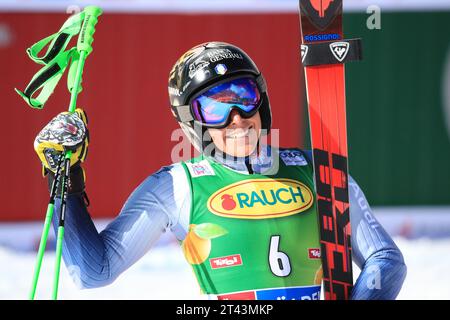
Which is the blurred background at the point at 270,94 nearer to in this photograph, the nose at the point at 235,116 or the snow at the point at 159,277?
the snow at the point at 159,277

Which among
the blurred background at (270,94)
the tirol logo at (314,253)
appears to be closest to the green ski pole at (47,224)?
the tirol logo at (314,253)

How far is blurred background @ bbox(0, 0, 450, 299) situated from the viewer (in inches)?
335

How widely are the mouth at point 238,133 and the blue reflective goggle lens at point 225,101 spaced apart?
0.19 feet

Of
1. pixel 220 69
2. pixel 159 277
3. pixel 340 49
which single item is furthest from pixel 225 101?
pixel 159 277

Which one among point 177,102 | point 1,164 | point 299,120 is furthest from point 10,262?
point 177,102

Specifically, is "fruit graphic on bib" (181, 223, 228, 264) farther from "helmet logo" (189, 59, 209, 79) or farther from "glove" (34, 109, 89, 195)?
"helmet logo" (189, 59, 209, 79)

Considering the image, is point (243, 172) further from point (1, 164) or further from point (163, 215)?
point (1, 164)

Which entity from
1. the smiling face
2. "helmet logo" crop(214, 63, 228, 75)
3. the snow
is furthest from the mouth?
the snow

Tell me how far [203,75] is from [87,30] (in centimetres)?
57

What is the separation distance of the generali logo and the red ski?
0.36m

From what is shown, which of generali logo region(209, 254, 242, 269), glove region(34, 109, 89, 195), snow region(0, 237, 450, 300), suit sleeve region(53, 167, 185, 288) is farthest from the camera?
snow region(0, 237, 450, 300)

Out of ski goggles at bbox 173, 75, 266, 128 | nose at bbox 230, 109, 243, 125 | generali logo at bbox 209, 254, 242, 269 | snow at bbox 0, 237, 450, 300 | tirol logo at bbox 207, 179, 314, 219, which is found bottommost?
snow at bbox 0, 237, 450, 300

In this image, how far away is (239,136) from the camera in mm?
3652
